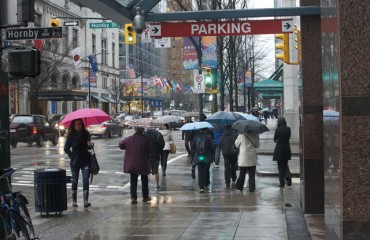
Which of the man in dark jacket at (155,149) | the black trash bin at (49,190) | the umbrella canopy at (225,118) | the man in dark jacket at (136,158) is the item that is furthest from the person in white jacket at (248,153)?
the black trash bin at (49,190)

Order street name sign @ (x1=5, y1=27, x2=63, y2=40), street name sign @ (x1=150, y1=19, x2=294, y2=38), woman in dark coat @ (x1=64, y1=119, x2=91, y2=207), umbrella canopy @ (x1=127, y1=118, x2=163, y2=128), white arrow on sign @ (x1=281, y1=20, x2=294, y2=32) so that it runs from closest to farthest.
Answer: street name sign @ (x1=5, y1=27, x2=63, y2=40)
street name sign @ (x1=150, y1=19, x2=294, y2=38)
white arrow on sign @ (x1=281, y1=20, x2=294, y2=32)
woman in dark coat @ (x1=64, y1=119, x2=91, y2=207)
umbrella canopy @ (x1=127, y1=118, x2=163, y2=128)

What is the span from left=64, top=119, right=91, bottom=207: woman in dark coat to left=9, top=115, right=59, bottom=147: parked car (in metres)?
19.1

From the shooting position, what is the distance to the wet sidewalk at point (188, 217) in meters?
8.15

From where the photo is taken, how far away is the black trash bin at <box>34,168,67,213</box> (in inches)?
392

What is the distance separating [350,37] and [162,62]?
407 ft

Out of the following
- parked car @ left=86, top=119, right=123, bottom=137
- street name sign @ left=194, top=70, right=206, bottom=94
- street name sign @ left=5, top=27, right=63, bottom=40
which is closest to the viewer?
street name sign @ left=5, top=27, right=63, bottom=40

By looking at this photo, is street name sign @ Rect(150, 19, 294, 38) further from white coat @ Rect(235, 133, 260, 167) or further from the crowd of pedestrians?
white coat @ Rect(235, 133, 260, 167)

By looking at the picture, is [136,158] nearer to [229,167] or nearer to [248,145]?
[248,145]

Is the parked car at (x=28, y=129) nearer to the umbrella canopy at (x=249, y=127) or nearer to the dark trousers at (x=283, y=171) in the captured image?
the dark trousers at (x=283, y=171)

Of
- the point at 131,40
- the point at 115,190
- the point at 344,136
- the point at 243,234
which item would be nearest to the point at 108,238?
the point at 243,234

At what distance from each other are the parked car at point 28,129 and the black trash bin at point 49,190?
20.2 m

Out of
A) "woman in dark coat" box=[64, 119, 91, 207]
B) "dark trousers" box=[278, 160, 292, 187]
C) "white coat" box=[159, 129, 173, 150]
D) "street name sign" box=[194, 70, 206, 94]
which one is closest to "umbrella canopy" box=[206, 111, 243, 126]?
"white coat" box=[159, 129, 173, 150]

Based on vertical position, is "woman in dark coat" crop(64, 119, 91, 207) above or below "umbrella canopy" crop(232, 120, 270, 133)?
below

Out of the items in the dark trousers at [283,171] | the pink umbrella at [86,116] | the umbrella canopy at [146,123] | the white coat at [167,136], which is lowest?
the dark trousers at [283,171]
